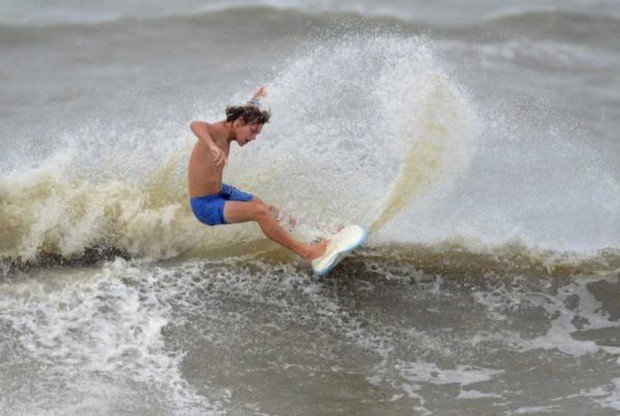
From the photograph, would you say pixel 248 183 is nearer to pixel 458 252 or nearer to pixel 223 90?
pixel 458 252

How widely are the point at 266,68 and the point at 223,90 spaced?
936mm

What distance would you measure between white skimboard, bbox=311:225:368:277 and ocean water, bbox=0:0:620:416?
231 millimetres

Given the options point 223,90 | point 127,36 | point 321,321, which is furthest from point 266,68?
point 321,321

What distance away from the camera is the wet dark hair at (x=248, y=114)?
705 centimetres

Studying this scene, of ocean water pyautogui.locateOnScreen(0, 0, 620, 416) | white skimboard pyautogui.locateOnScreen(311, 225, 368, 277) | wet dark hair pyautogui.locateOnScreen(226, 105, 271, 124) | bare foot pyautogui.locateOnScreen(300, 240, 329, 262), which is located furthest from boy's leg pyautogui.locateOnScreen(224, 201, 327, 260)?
wet dark hair pyautogui.locateOnScreen(226, 105, 271, 124)

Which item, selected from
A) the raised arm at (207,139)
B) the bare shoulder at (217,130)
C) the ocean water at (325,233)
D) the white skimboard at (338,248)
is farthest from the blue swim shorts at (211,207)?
the white skimboard at (338,248)

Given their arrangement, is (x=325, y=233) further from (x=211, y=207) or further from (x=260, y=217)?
(x=211, y=207)

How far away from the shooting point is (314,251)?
25.3ft

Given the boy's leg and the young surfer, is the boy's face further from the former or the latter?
the boy's leg

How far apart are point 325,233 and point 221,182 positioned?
4.21 ft

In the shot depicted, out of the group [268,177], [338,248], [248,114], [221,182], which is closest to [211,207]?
[221,182]

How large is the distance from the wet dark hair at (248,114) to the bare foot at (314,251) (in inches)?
45.7

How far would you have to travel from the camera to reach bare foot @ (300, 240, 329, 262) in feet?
25.1

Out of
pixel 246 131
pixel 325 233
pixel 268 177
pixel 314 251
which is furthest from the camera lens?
pixel 268 177
